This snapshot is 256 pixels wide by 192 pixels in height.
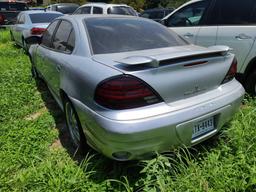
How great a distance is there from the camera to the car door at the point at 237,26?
4352 mm

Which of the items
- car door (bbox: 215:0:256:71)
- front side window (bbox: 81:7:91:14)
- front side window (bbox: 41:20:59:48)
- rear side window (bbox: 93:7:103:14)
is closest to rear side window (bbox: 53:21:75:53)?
front side window (bbox: 41:20:59:48)

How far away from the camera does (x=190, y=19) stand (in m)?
5.43

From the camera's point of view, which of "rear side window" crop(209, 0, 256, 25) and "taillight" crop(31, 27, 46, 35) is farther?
"taillight" crop(31, 27, 46, 35)

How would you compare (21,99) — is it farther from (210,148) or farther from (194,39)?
(210,148)

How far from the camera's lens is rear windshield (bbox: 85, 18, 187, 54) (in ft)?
10.5

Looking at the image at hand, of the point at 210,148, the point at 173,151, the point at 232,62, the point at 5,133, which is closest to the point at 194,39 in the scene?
the point at 232,62

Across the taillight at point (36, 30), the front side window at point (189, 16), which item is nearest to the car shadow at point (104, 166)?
the front side window at point (189, 16)

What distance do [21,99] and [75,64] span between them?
8.69 ft

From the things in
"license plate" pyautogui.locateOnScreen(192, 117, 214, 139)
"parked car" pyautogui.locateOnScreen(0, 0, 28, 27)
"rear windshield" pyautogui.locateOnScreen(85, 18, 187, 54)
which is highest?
"rear windshield" pyautogui.locateOnScreen(85, 18, 187, 54)

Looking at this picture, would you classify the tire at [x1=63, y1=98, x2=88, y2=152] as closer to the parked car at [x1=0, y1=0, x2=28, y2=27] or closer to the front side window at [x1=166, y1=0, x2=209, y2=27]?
the front side window at [x1=166, y1=0, x2=209, y2=27]

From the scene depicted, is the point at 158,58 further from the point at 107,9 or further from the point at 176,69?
the point at 107,9

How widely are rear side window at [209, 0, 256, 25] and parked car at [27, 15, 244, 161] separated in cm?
146

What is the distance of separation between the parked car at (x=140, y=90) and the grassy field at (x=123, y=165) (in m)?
0.24

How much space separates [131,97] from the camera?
8.25 feet
